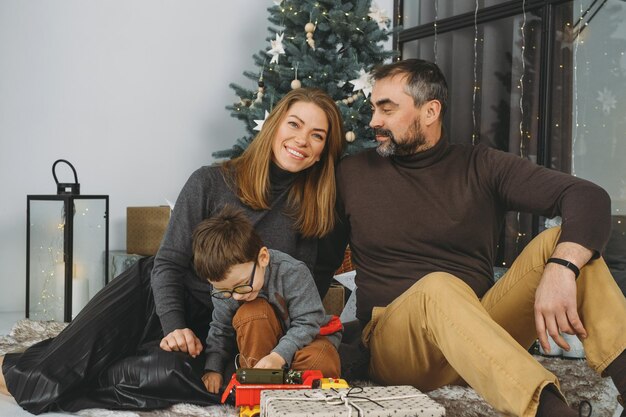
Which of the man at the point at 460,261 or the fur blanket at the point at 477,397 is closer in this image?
the man at the point at 460,261

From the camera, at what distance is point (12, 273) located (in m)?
3.65

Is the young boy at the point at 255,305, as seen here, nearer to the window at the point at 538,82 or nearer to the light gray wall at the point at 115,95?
the window at the point at 538,82

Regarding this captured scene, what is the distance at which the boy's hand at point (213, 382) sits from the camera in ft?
6.00

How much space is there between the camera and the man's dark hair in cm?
215

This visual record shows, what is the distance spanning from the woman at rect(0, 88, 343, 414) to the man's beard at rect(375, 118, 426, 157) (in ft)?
0.46

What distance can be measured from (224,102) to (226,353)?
8.80 feet

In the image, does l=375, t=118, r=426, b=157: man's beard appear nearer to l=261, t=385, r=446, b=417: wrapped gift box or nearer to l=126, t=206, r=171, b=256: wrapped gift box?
l=261, t=385, r=446, b=417: wrapped gift box

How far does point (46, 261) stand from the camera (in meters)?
3.15

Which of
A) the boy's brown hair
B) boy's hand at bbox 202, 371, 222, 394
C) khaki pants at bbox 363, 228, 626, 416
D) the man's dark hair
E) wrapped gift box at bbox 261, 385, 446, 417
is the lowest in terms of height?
boy's hand at bbox 202, 371, 222, 394

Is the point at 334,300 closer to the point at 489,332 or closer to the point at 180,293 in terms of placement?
the point at 180,293

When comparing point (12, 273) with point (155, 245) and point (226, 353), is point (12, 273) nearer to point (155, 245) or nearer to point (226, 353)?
point (155, 245)

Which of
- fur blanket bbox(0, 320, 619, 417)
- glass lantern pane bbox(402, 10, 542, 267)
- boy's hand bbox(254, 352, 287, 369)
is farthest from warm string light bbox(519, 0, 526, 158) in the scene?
boy's hand bbox(254, 352, 287, 369)

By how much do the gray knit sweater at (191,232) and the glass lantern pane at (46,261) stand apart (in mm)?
1292

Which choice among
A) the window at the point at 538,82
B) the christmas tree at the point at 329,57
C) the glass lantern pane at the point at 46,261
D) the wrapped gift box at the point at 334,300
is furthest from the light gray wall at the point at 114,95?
the wrapped gift box at the point at 334,300
